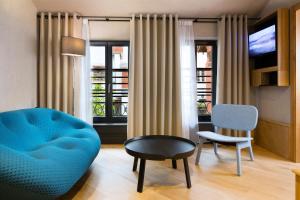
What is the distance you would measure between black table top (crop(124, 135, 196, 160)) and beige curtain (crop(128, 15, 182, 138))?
1.03 meters

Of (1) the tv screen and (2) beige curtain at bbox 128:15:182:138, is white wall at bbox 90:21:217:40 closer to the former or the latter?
(2) beige curtain at bbox 128:15:182:138

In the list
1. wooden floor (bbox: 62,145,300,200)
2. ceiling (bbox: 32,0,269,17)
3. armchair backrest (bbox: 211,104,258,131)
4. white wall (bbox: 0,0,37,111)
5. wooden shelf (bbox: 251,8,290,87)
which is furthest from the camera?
ceiling (bbox: 32,0,269,17)

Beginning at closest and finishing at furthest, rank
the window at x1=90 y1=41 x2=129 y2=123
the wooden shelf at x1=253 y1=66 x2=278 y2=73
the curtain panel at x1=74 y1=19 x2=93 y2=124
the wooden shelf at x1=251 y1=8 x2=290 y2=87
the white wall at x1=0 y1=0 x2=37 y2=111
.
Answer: the white wall at x1=0 y1=0 x2=37 y2=111
the wooden shelf at x1=251 y1=8 x2=290 y2=87
the wooden shelf at x1=253 y1=66 x2=278 y2=73
the curtain panel at x1=74 y1=19 x2=93 y2=124
the window at x1=90 y1=41 x2=129 y2=123

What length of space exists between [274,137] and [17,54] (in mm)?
4082

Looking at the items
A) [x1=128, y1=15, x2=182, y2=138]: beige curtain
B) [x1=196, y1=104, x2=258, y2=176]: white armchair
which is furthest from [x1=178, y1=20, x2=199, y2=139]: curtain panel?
[x1=196, y1=104, x2=258, y2=176]: white armchair

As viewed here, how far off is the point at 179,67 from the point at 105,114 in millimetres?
1656

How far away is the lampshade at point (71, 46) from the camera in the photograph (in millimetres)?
3615

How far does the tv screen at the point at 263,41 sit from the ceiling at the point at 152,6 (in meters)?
0.55

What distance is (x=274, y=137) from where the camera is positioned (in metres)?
3.71

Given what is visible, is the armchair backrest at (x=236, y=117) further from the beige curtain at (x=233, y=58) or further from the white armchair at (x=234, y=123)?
the beige curtain at (x=233, y=58)

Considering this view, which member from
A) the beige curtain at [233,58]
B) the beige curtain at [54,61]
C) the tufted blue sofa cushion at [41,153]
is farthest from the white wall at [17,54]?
the beige curtain at [233,58]

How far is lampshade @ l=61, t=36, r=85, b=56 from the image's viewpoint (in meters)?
3.62

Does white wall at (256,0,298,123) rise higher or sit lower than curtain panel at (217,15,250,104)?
lower

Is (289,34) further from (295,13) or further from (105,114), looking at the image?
(105,114)
